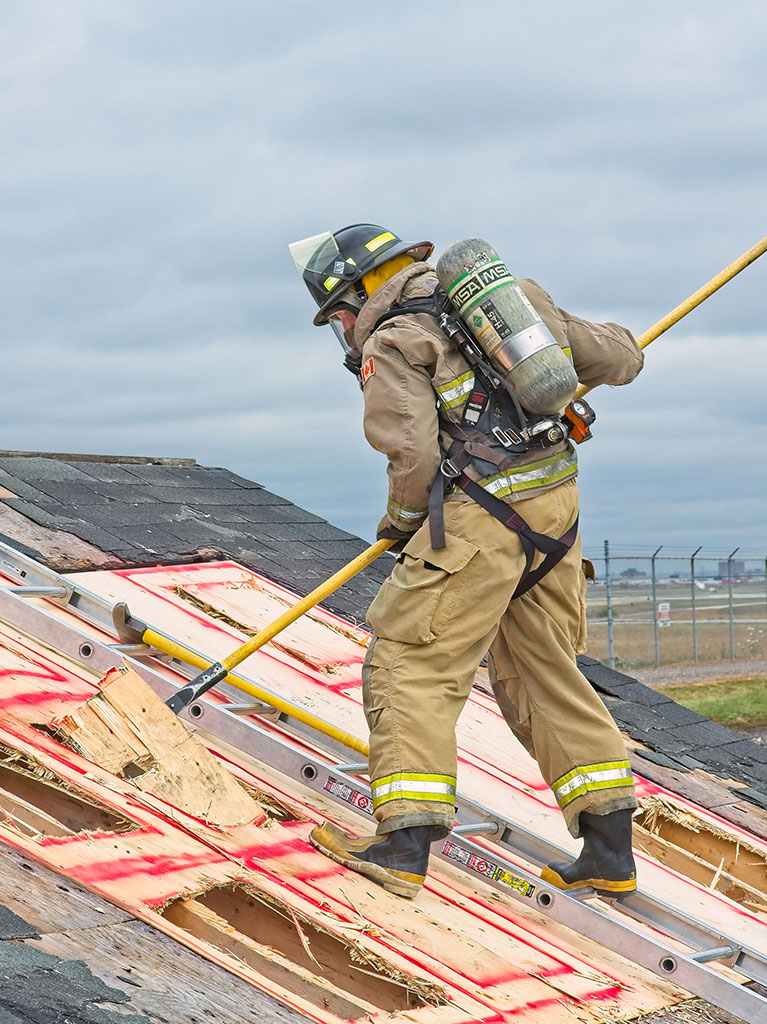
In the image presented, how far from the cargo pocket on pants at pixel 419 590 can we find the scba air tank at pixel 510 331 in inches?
18.9

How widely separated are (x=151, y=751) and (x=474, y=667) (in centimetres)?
95

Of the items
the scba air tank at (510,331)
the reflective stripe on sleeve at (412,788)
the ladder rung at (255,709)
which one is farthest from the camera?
the ladder rung at (255,709)

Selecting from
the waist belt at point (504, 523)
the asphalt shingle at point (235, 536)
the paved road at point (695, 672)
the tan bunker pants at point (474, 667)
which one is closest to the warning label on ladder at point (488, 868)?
the tan bunker pants at point (474, 667)

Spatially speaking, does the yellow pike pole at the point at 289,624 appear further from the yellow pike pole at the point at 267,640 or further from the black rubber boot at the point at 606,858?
the black rubber boot at the point at 606,858

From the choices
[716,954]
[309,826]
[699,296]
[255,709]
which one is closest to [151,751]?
[309,826]

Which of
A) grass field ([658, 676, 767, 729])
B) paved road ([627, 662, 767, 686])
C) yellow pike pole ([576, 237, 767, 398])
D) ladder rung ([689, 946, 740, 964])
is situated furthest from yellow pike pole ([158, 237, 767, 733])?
paved road ([627, 662, 767, 686])

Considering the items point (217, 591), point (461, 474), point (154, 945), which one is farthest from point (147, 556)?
point (154, 945)

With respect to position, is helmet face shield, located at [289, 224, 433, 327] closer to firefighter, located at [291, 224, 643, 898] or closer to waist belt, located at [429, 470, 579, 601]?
firefighter, located at [291, 224, 643, 898]

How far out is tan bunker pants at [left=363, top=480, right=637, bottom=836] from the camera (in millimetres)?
3332

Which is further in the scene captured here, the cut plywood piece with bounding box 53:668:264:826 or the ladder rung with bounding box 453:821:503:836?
the ladder rung with bounding box 453:821:503:836

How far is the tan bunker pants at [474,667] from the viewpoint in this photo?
333cm

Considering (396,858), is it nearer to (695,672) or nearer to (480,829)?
(480,829)

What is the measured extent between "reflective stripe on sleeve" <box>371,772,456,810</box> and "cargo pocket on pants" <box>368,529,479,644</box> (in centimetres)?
37

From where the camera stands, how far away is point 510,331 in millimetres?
3412
